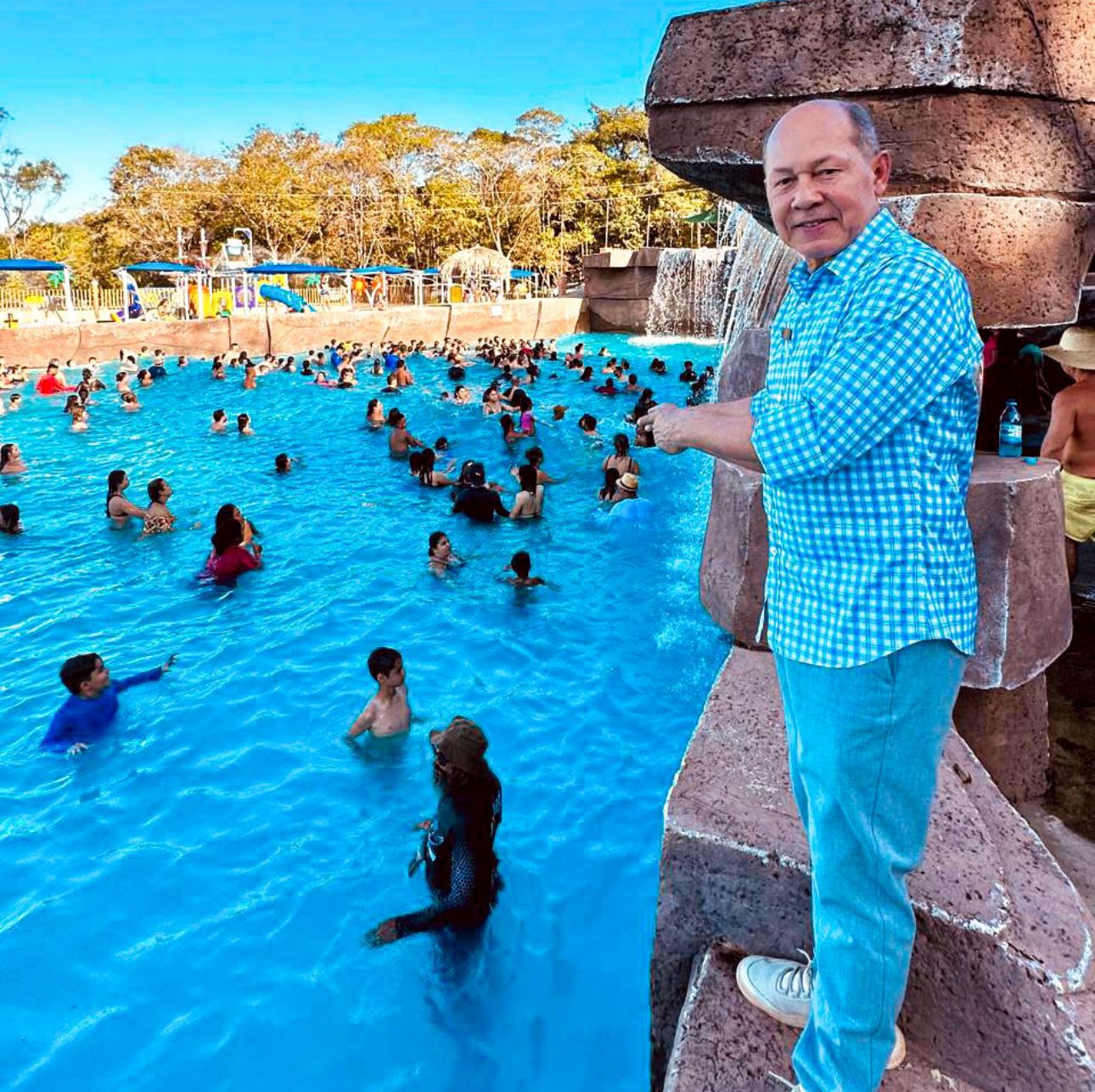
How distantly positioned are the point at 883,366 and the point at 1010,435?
8.52 feet

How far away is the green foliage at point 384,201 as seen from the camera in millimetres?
37188

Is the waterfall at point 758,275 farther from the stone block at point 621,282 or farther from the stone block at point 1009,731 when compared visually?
the stone block at point 621,282

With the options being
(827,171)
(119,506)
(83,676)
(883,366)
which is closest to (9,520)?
(119,506)

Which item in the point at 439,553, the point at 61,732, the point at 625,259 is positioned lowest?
the point at 61,732

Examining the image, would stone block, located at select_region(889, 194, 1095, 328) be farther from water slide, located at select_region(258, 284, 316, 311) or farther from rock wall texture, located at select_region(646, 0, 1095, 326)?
water slide, located at select_region(258, 284, 316, 311)

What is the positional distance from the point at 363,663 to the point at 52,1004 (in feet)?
11.6

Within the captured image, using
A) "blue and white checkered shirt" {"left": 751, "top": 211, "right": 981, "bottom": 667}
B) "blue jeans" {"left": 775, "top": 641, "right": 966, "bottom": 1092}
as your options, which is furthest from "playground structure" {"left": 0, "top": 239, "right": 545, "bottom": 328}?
"blue jeans" {"left": 775, "top": 641, "right": 966, "bottom": 1092}

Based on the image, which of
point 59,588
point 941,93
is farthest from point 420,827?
point 59,588

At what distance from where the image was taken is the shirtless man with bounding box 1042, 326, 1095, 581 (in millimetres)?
4605

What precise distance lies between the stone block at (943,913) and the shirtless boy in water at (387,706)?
10.7 ft

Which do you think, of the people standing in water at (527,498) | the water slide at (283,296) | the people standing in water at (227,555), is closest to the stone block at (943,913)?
the people standing in water at (227,555)

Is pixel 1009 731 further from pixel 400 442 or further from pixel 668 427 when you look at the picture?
pixel 400 442

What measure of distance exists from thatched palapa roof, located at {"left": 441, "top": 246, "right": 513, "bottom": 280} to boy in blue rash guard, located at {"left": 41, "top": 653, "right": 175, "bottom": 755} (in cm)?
3231

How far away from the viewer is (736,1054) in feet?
6.56
